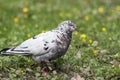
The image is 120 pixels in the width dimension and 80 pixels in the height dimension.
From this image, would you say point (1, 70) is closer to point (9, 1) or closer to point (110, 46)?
point (110, 46)

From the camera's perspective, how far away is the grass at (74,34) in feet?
Answer: 24.3

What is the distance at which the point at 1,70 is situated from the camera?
23.7ft

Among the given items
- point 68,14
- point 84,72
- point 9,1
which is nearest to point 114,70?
point 84,72

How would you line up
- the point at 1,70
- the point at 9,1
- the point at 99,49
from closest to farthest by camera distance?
the point at 1,70
the point at 99,49
the point at 9,1

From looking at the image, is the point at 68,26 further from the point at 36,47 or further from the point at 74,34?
the point at 74,34

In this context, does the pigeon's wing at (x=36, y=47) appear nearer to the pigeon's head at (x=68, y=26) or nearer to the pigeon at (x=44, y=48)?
the pigeon at (x=44, y=48)

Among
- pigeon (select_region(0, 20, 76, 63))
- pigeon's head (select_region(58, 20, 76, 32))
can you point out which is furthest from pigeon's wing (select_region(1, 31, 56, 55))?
pigeon's head (select_region(58, 20, 76, 32))

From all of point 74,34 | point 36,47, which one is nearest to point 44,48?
point 36,47

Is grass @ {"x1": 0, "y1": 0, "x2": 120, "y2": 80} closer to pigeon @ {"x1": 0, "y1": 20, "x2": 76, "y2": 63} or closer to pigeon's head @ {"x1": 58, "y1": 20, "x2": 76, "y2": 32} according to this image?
pigeon @ {"x1": 0, "y1": 20, "x2": 76, "y2": 63}

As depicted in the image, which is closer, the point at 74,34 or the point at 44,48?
the point at 44,48

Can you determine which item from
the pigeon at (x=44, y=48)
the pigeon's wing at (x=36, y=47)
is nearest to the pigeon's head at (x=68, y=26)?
the pigeon at (x=44, y=48)

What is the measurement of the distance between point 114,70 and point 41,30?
10.6 feet

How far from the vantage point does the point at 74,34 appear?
32.6 feet

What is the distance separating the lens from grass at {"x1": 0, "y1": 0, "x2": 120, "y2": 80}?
24.3 feet
